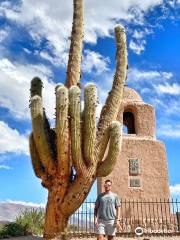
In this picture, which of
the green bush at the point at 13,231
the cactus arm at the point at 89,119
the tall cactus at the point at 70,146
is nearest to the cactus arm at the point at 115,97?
the tall cactus at the point at 70,146

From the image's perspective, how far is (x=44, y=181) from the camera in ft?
31.8

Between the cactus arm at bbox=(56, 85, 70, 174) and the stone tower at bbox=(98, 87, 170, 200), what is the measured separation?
6054 millimetres

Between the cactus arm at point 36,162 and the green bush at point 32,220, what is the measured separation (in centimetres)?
527

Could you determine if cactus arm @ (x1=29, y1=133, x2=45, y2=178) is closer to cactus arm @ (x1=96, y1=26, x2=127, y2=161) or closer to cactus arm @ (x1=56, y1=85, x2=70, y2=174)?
cactus arm @ (x1=56, y1=85, x2=70, y2=174)

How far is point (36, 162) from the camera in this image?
386 inches

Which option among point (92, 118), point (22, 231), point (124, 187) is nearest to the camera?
point (92, 118)

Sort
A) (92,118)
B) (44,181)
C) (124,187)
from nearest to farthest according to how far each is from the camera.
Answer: (92,118) < (44,181) < (124,187)

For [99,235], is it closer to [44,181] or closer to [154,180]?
[44,181]

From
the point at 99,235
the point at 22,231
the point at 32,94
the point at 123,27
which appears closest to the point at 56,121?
the point at 32,94

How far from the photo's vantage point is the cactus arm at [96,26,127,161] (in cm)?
961

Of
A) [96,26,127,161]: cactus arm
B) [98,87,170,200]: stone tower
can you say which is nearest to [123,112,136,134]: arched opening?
[98,87,170,200]: stone tower

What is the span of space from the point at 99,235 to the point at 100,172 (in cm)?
234

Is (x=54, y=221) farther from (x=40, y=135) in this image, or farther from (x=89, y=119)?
(x=89, y=119)

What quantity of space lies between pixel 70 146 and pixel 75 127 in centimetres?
53
